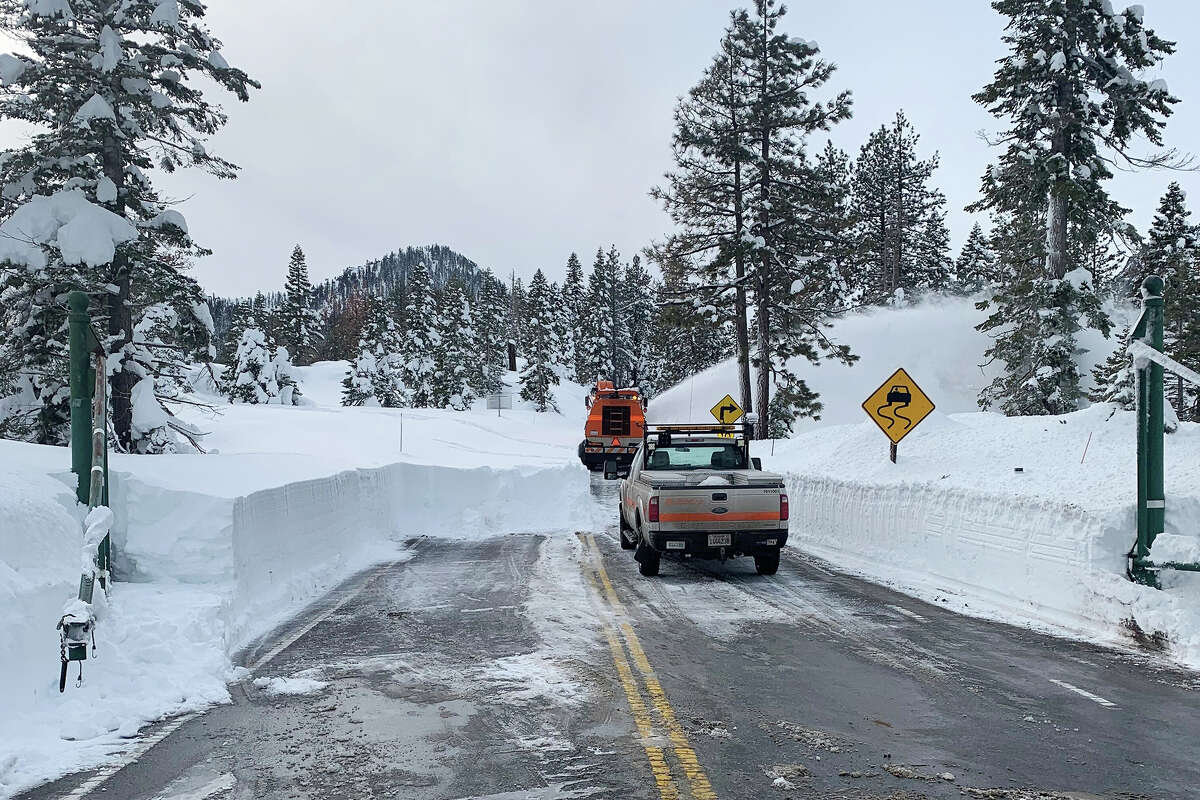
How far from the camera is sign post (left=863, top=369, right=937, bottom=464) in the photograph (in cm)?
1560

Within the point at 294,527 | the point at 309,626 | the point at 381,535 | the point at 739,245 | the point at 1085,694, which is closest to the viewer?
the point at 1085,694

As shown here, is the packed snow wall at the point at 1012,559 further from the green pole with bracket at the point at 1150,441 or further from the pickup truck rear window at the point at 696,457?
the pickup truck rear window at the point at 696,457

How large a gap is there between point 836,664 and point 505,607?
404 cm

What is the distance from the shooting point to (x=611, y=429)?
1272 inches

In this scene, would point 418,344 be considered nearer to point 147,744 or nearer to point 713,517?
point 713,517

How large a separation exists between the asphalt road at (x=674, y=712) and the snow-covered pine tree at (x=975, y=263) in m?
59.9

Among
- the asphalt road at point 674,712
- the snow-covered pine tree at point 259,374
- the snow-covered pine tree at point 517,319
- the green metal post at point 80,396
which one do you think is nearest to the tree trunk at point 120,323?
the green metal post at point 80,396

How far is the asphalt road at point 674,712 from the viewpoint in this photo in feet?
16.0

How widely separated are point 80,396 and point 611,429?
A: 24475 mm

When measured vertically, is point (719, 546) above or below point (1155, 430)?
below

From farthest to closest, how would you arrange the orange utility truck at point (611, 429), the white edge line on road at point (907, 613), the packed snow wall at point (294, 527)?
the orange utility truck at point (611, 429)
the white edge line on road at point (907, 613)
the packed snow wall at point (294, 527)

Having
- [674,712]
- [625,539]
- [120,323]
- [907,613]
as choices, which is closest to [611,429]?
[625,539]

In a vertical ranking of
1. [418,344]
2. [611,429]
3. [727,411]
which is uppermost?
[418,344]

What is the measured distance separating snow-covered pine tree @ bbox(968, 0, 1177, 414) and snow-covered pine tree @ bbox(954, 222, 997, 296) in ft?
134
